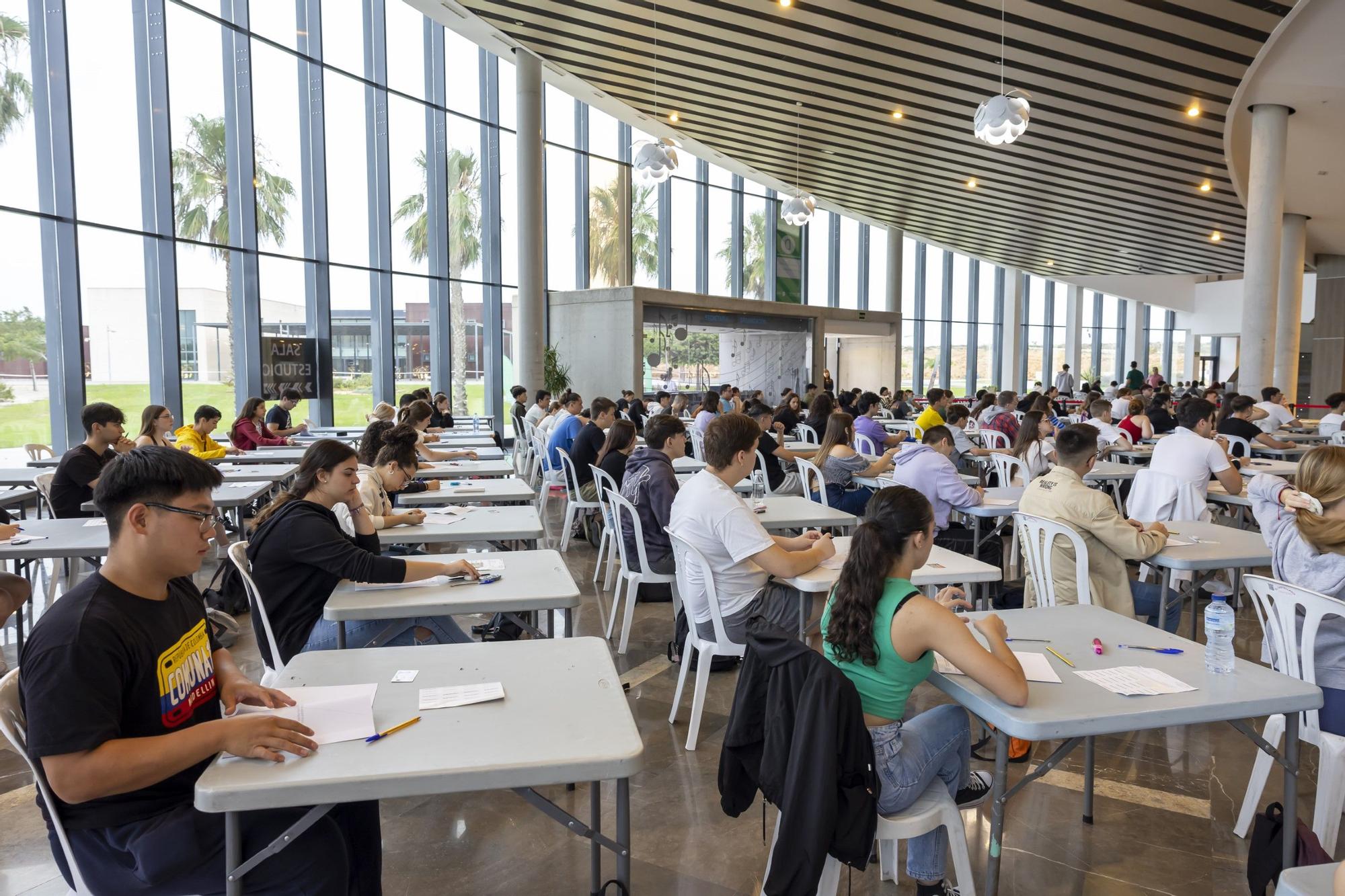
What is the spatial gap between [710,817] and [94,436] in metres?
4.36

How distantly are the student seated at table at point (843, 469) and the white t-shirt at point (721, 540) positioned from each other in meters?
2.73

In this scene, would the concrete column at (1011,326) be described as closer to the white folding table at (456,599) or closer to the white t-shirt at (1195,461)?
the white t-shirt at (1195,461)

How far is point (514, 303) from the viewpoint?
45.8 ft

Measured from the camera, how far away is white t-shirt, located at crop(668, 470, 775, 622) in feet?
10.1

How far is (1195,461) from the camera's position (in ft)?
15.7

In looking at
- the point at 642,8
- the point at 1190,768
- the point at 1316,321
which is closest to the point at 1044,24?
the point at 642,8

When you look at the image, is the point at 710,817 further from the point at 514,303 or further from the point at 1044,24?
the point at 514,303

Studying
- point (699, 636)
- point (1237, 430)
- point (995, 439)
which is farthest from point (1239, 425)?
point (699, 636)

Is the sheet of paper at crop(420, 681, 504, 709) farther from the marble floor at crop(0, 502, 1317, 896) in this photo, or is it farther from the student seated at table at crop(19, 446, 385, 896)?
the marble floor at crop(0, 502, 1317, 896)

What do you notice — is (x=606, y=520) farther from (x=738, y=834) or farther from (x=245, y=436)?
(x=245, y=436)

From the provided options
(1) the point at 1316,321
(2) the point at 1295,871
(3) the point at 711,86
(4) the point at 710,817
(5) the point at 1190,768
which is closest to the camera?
(2) the point at 1295,871

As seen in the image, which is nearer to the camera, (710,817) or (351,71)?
(710,817)

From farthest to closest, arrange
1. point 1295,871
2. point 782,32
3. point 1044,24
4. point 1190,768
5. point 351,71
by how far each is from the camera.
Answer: point 351,71, point 782,32, point 1044,24, point 1190,768, point 1295,871

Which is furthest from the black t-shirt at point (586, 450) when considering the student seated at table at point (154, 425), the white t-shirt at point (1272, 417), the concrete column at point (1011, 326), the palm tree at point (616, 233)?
the concrete column at point (1011, 326)
